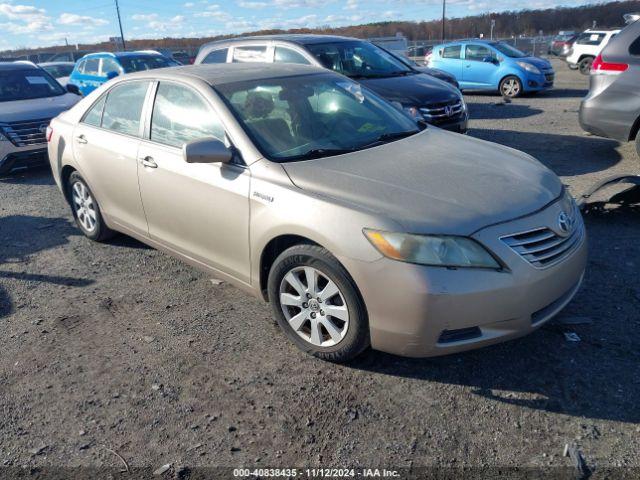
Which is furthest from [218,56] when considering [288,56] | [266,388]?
[266,388]

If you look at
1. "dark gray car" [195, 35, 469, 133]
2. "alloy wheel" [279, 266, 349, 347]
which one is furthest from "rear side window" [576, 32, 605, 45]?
"alloy wheel" [279, 266, 349, 347]

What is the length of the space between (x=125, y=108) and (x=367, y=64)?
4.78 m

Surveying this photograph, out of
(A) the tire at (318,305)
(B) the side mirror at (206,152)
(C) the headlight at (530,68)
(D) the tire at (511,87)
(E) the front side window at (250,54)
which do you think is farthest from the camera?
(D) the tire at (511,87)

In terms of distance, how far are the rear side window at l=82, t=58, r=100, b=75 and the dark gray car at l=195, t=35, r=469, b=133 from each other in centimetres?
626

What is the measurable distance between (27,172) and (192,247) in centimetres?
632

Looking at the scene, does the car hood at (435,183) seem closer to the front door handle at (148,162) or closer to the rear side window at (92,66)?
the front door handle at (148,162)

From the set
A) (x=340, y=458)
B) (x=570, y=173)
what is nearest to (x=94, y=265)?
Answer: (x=340, y=458)

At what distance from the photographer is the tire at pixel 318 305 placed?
2982 mm

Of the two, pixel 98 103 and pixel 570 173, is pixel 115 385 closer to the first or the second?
pixel 98 103

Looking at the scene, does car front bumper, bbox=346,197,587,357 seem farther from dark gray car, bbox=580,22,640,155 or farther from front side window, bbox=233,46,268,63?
front side window, bbox=233,46,268,63

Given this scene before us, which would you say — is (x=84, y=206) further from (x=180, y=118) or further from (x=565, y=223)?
(x=565, y=223)

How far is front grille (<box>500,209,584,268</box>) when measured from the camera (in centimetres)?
284

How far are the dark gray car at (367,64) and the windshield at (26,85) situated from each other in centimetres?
279

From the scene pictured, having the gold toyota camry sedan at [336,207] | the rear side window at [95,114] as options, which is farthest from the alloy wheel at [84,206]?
A: the rear side window at [95,114]
